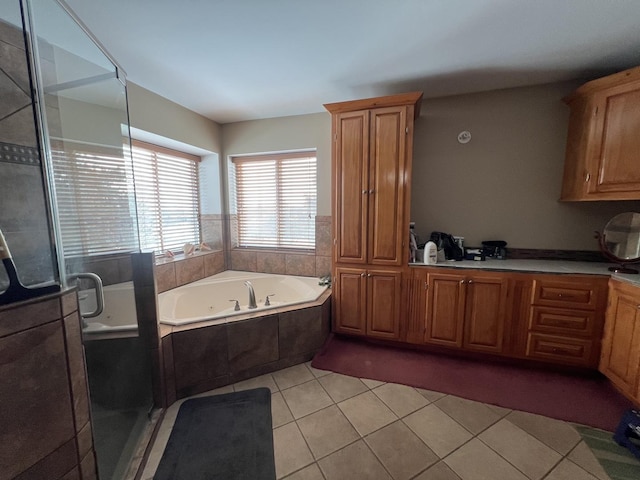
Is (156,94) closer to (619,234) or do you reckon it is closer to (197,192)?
(197,192)

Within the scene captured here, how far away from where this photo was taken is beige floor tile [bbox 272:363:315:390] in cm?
199

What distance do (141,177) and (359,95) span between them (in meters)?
2.28

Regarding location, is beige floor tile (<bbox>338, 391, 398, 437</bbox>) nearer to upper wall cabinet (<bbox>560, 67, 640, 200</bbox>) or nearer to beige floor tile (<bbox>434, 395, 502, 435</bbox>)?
beige floor tile (<bbox>434, 395, 502, 435</bbox>)

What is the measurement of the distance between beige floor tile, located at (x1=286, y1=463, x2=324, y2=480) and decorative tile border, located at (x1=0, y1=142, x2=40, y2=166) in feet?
5.93

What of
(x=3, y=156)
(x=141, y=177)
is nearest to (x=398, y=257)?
(x=3, y=156)

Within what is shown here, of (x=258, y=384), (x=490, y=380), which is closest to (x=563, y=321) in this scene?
(x=490, y=380)

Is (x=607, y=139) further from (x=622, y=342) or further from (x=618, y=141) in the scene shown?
A: (x=622, y=342)

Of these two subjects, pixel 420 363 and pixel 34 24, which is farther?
pixel 420 363

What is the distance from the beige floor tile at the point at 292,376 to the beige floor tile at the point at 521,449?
3.95ft

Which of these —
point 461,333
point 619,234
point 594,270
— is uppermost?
point 619,234

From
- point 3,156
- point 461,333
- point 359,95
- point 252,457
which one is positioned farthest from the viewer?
point 359,95

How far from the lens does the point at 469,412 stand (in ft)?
5.56

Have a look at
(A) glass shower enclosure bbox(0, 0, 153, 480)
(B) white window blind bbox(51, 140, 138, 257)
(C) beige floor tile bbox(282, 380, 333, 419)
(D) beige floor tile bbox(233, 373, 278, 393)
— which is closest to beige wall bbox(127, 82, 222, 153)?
(A) glass shower enclosure bbox(0, 0, 153, 480)

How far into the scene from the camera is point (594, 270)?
1948 millimetres
